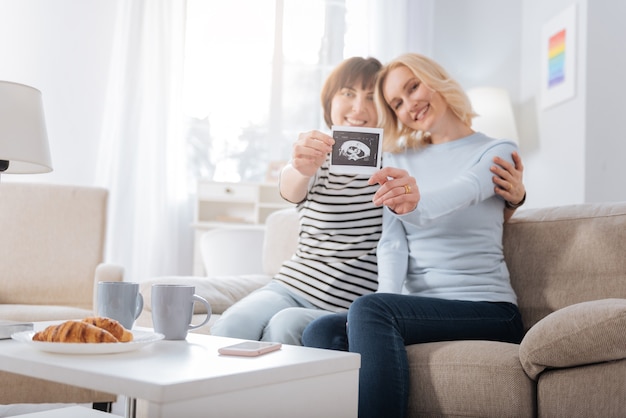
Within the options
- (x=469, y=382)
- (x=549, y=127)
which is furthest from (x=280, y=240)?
(x=549, y=127)

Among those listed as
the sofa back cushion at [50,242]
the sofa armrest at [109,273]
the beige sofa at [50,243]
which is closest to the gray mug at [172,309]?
the sofa armrest at [109,273]

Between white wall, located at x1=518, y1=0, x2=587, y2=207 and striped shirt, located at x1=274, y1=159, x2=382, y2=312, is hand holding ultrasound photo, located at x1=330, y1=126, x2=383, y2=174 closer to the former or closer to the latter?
striped shirt, located at x1=274, y1=159, x2=382, y2=312

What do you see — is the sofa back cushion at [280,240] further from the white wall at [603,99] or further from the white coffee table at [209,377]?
the white wall at [603,99]

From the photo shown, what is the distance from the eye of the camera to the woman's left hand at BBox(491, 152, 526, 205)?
66.3 inches

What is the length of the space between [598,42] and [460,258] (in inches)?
95.6

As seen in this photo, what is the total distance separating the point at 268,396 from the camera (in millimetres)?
974

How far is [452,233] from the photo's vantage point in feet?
5.58

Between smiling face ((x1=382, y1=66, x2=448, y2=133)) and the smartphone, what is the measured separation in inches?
34.7

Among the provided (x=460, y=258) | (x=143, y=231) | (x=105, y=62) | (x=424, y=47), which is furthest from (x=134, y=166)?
(x=460, y=258)

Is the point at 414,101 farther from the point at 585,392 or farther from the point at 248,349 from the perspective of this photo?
the point at 248,349

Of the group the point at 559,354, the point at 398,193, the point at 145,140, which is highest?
the point at 145,140

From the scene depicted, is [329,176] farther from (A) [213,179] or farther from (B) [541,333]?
(A) [213,179]

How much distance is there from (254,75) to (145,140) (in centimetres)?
82

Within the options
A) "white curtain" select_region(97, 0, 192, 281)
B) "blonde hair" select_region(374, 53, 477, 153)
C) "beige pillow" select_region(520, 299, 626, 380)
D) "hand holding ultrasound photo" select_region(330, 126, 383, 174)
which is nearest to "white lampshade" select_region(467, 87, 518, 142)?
"white curtain" select_region(97, 0, 192, 281)
